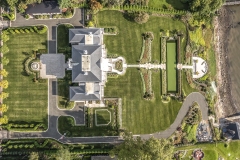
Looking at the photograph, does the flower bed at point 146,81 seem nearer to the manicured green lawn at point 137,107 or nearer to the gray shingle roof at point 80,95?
the manicured green lawn at point 137,107

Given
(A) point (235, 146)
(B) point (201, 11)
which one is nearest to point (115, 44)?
(B) point (201, 11)

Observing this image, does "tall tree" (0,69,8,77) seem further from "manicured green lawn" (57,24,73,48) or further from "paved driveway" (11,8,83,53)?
"manicured green lawn" (57,24,73,48)

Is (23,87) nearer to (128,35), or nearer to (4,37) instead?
(4,37)

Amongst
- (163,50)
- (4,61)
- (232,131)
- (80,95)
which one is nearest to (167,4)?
(163,50)

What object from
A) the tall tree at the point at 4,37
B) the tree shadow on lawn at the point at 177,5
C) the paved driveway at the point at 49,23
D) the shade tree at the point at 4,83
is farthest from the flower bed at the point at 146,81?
the tall tree at the point at 4,37

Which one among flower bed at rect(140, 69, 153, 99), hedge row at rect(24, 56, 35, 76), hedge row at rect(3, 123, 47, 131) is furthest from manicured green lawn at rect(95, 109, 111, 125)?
hedge row at rect(24, 56, 35, 76)
